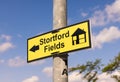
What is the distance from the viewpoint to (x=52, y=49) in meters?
5.01

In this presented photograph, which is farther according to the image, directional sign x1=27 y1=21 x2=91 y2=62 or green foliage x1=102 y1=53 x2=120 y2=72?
green foliage x1=102 y1=53 x2=120 y2=72

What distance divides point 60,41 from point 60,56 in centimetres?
28

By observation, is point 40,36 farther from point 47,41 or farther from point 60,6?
point 60,6

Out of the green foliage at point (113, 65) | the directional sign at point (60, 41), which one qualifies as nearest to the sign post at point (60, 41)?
the directional sign at point (60, 41)

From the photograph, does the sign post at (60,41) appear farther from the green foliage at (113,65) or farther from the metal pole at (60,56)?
the green foliage at (113,65)

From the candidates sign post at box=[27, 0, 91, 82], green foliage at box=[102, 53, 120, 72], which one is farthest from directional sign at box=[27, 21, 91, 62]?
green foliage at box=[102, 53, 120, 72]

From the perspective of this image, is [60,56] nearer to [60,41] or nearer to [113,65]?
[60,41]

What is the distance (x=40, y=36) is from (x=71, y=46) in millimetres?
769

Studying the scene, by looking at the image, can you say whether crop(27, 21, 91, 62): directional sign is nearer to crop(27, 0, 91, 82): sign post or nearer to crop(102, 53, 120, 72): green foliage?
crop(27, 0, 91, 82): sign post

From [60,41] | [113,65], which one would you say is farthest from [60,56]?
[113,65]

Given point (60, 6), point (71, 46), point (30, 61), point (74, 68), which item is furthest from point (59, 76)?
point (74, 68)

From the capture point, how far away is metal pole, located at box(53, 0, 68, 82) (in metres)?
4.64

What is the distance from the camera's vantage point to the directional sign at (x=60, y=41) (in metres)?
4.69

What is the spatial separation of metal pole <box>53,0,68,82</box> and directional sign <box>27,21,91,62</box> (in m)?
0.10
